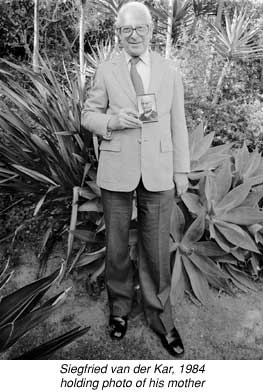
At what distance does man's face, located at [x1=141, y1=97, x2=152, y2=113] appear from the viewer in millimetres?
1829

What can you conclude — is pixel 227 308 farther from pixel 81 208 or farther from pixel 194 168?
pixel 81 208

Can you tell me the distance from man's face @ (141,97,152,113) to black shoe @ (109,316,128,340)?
1297 millimetres

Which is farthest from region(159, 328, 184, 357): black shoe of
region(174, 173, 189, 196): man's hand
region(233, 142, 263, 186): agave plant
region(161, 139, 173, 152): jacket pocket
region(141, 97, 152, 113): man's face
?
region(141, 97, 152, 113): man's face

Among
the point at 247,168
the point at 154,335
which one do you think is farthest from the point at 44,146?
the point at 247,168

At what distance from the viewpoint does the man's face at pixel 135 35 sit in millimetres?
1812

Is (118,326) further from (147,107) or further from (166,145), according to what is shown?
(147,107)

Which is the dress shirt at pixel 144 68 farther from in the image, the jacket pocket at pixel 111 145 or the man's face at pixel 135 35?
the jacket pocket at pixel 111 145

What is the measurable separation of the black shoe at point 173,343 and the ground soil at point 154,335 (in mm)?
47

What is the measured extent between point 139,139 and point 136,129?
52mm

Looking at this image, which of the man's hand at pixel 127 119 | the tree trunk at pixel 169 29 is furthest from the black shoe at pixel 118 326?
the tree trunk at pixel 169 29

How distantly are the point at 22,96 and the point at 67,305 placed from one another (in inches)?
60.3

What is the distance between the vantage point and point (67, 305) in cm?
264
